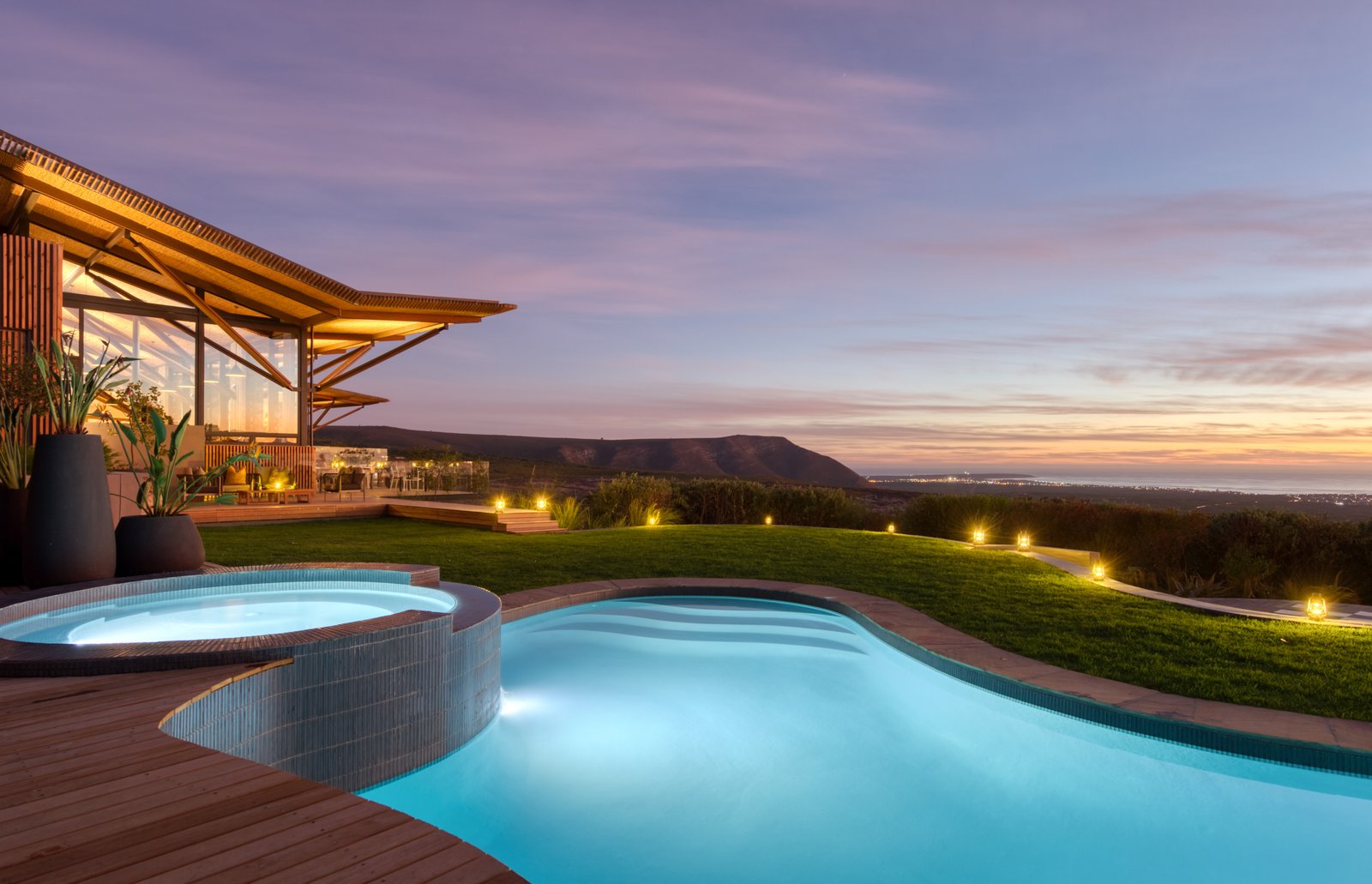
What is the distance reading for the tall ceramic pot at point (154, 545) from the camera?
5.13 metres

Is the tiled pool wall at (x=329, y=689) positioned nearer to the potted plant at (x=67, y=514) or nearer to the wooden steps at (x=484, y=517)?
the potted plant at (x=67, y=514)

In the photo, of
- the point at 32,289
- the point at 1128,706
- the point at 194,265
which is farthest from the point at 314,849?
the point at 194,265

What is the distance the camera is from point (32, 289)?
8234 mm

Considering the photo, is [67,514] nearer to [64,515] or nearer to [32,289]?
[64,515]

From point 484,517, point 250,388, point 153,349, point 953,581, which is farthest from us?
point 250,388

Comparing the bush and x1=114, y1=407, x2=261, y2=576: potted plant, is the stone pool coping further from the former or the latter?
the bush

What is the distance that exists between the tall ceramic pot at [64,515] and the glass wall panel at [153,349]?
28.7 feet

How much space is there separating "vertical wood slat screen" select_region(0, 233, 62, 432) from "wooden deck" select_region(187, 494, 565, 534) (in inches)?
112

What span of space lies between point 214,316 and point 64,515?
8.99 m

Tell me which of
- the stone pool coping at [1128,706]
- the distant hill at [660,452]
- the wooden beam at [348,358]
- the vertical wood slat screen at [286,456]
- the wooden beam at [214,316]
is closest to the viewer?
the stone pool coping at [1128,706]

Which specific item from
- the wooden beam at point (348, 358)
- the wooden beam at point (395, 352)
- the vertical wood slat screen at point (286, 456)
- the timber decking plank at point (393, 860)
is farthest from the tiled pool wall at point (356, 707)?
the wooden beam at point (348, 358)

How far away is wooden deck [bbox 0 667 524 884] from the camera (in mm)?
1476

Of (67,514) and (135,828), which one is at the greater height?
(67,514)

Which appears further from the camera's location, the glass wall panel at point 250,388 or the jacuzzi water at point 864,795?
the glass wall panel at point 250,388
